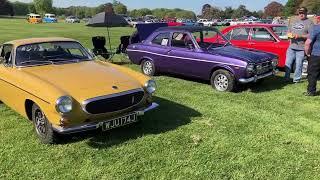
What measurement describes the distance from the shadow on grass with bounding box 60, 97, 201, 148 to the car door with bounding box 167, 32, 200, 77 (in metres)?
2.09

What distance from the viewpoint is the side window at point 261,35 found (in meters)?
12.0

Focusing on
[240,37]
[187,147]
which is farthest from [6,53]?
[240,37]

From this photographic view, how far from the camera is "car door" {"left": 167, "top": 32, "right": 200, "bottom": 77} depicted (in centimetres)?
995

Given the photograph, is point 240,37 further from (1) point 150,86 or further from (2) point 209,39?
(1) point 150,86

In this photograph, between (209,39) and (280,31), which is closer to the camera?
(209,39)

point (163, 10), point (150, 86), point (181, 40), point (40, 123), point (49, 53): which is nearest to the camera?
point (40, 123)

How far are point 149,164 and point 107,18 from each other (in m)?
11.5

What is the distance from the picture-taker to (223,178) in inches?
191

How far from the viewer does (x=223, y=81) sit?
944 centimetres

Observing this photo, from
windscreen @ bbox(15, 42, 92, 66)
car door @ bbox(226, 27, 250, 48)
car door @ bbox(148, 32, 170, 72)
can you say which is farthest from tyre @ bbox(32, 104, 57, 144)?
car door @ bbox(226, 27, 250, 48)

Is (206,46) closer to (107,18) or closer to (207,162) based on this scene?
(207,162)

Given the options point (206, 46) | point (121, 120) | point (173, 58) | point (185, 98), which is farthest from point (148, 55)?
point (121, 120)

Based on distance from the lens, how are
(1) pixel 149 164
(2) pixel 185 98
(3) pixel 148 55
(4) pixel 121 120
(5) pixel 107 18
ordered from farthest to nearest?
(5) pixel 107 18 → (3) pixel 148 55 → (2) pixel 185 98 → (4) pixel 121 120 → (1) pixel 149 164

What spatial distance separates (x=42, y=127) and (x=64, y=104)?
2.71 ft
